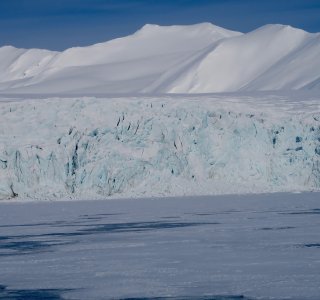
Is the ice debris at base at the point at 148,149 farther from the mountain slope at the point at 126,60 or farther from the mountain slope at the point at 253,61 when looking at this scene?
the mountain slope at the point at 126,60

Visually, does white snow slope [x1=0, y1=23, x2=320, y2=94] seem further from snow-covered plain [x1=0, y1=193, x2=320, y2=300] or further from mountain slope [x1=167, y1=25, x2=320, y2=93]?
snow-covered plain [x1=0, y1=193, x2=320, y2=300]

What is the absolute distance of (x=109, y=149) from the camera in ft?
73.8

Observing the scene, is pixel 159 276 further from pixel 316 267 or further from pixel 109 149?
pixel 109 149

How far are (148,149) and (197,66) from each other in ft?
156

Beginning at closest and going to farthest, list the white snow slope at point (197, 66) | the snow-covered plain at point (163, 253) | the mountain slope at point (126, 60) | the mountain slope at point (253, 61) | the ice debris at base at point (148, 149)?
1. the snow-covered plain at point (163, 253)
2. the ice debris at base at point (148, 149)
3. the white snow slope at point (197, 66)
4. the mountain slope at point (253, 61)
5. the mountain slope at point (126, 60)

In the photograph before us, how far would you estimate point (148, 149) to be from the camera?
2277 cm

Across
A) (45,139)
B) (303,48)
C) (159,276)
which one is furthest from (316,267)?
(303,48)

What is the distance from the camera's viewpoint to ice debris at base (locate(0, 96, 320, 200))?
2203 centimetres

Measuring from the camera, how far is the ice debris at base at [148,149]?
2203 centimetres

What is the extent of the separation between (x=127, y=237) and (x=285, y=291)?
5.30 m

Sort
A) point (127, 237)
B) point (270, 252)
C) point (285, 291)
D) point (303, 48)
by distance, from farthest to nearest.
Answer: point (303, 48)
point (127, 237)
point (270, 252)
point (285, 291)

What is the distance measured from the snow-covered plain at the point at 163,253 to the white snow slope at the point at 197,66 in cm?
3519

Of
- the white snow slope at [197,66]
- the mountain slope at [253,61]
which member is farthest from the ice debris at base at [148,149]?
the mountain slope at [253,61]

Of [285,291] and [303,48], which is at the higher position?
[303,48]
